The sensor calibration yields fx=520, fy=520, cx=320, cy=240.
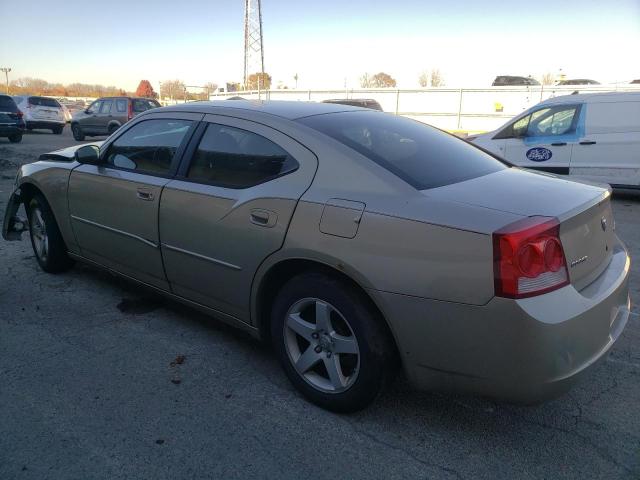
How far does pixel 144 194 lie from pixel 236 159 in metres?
0.81

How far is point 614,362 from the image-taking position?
10.4 ft

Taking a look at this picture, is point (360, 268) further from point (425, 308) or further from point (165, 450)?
point (165, 450)

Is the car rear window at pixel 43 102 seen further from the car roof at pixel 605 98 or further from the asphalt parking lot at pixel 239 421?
the asphalt parking lot at pixel 239 421

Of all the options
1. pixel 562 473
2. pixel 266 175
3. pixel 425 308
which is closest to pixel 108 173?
pixel 266 175

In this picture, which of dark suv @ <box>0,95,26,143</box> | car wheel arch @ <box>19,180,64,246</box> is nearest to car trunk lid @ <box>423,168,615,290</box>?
car wheel arch @ <box>19,180,64,246</box>

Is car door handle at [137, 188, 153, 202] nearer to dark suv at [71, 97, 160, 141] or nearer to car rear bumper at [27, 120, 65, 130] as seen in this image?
dark suv at [71, 97, 160, 141]

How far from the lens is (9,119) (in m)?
17.5

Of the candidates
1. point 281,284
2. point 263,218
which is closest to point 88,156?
point 263,218

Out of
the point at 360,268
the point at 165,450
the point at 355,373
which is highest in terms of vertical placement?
the point at 360,268

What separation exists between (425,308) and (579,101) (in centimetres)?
780

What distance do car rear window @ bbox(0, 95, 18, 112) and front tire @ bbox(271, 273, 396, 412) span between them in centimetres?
1874

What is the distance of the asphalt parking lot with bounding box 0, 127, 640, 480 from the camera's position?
7.46 ft

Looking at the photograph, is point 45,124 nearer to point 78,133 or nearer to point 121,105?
point 78,133

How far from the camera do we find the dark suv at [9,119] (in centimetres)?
1748
